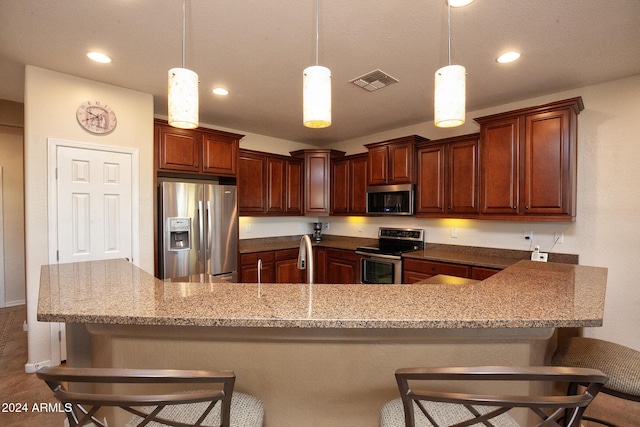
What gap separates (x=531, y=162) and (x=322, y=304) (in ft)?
8.95

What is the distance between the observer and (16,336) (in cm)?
326

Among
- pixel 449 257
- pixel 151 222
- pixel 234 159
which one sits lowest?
pixel 449 257

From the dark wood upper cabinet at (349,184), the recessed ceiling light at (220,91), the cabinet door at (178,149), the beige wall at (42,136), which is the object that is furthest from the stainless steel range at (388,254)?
the beige wall at (42,136)

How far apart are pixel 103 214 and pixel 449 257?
3.48 metres

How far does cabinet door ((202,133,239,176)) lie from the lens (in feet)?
11.9

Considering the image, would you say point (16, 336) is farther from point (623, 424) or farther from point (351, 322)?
point (623, 424)

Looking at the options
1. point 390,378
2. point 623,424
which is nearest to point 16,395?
point 390,378

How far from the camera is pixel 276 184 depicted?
15.0 feet

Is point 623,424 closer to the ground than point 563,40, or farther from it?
closer to the ground

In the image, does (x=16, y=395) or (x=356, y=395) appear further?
(x=16, y=395)

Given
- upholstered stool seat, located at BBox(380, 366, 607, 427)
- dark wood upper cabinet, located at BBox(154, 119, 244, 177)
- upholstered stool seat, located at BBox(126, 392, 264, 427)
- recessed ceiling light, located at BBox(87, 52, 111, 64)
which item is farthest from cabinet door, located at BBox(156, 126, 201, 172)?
upholstered stool seat, located at BBox(380, 366, 607, 427)

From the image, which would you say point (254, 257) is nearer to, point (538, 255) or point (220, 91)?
point (220, 91)

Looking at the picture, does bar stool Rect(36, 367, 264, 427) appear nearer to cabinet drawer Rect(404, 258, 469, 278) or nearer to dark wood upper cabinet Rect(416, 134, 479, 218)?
cabinet drawer Rect(404, 258, 469, 278)

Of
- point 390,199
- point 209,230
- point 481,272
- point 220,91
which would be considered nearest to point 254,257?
point 209,230
